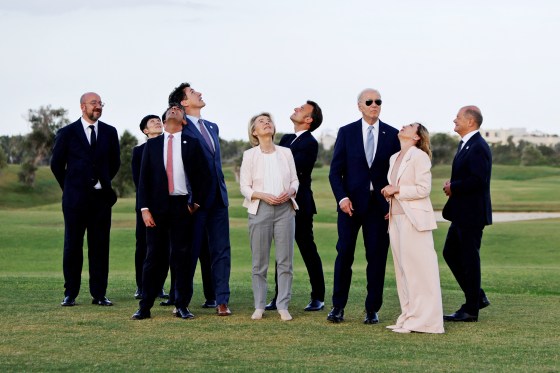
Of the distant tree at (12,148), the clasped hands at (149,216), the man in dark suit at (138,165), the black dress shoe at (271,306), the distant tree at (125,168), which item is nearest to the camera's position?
the clasped hands at (149,216)

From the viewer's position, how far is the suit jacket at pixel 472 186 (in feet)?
36.3

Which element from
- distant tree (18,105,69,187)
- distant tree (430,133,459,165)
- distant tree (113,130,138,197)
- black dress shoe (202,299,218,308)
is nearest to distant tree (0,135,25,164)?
distant tree (18,105,69,187)

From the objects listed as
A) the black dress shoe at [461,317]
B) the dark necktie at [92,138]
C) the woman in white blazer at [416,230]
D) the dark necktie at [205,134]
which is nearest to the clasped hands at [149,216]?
the dark necktie at [205,134]

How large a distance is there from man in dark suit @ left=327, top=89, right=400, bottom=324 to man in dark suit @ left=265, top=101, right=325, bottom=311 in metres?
1.14

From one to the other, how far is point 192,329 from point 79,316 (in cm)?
163

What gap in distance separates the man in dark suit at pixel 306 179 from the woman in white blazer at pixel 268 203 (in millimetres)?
801

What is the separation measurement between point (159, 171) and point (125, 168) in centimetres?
6490

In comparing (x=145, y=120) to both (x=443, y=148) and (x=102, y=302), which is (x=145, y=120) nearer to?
(x=102, y=302)

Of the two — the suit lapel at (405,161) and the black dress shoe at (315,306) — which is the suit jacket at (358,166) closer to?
the suit lapel at (405,161)

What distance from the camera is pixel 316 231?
32531 millimetres

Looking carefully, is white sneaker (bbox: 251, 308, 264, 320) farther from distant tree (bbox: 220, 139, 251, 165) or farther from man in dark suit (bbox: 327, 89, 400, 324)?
distant tree (bbox: 220, 139, 251, 165)

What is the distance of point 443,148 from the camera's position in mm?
105875

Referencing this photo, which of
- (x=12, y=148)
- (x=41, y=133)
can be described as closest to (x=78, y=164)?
(x=41, y=133)

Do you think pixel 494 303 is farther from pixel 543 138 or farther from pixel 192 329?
pixel 543 138
